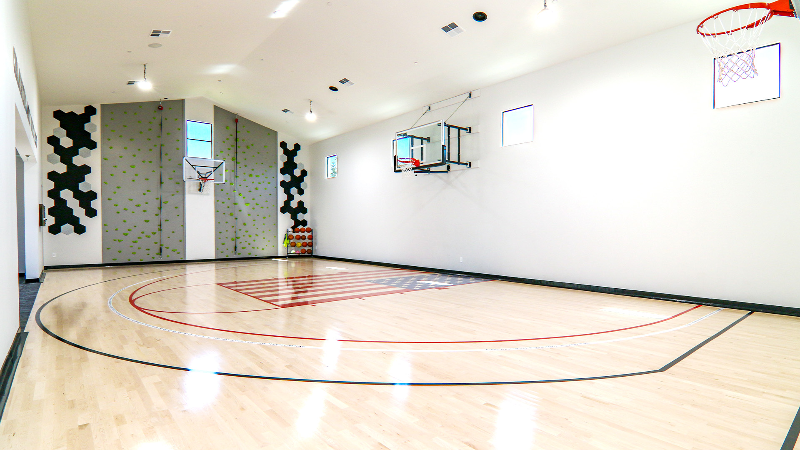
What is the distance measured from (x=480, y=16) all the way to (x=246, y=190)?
31.5ft

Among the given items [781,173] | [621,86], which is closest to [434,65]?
[621,86]

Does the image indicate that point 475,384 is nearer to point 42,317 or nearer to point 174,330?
point 174,330

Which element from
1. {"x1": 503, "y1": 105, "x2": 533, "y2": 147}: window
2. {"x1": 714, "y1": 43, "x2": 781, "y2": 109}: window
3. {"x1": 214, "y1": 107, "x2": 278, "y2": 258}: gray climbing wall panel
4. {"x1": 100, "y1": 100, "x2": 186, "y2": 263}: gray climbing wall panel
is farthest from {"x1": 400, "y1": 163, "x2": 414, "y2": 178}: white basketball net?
{"x1": 100, "y1": 100, "x2": 186, "y2": 263}: gray climbing wall panel

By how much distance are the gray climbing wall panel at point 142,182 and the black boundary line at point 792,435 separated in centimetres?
1319

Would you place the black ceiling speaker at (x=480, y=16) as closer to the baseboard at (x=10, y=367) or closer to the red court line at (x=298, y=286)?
the red court line at (x=298, y=286)

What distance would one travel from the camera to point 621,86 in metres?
6.96

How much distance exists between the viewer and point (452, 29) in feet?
22.8

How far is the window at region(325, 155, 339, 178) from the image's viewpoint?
13.6m

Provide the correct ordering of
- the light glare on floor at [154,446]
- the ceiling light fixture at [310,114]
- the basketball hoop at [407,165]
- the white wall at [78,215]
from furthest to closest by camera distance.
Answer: the ceiling light fixture at [310,114], the white wall at [78,215], the basketball hoop at [407,165], the light glare on floor at [154,446]

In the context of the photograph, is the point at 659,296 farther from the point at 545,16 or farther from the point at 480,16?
the point at 480,16

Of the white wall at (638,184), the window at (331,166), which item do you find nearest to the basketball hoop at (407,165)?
the white wall at (638,184)

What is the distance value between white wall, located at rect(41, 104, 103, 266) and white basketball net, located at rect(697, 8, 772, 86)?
1341 centimetres

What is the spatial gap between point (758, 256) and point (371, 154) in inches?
355

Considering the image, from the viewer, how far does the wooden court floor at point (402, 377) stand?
90.7 inches
